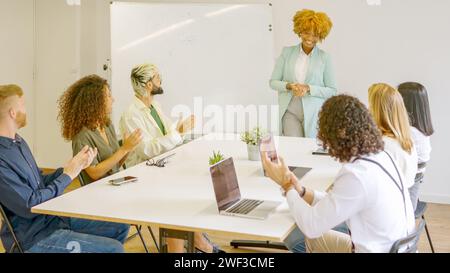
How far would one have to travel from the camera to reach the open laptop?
80.6 inches

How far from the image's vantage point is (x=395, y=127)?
2496 mm

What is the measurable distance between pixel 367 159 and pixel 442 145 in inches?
124

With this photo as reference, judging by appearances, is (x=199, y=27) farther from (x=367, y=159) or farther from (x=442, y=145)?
(x=367, y=159)

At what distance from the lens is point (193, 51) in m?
5.17

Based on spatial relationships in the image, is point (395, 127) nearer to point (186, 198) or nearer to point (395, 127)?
point (395, 127)

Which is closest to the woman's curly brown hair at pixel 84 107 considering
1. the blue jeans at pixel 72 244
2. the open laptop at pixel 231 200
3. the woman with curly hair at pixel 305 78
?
the blue jeans at pixel 72 244

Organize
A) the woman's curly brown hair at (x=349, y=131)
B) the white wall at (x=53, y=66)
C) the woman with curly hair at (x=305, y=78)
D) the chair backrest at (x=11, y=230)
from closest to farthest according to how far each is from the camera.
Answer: the woman's curly brown hair at (x=349, y=131) < the chair backrest at (x=11, y=230) < the woman with curly hair at (x=305, y=78) < the white wall at (x=53, y=66)

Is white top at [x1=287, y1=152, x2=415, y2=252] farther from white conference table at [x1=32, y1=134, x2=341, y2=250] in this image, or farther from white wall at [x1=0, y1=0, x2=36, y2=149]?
white wall at [x1=0, y1=0, x2=36, y2=149]

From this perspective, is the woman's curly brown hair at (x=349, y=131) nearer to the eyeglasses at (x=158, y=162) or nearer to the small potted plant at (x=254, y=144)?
the small potted plant at (x=254, y=144)

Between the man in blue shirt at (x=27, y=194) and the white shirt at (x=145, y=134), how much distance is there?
806 mm

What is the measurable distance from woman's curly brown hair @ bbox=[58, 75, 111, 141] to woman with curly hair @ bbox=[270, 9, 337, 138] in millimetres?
1662

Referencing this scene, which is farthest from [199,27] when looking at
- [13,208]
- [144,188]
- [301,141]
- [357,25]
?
[13,208]

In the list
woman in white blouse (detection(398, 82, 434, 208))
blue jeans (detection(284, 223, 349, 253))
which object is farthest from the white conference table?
woman in white blouse (detection(398, 82, 434, 208))

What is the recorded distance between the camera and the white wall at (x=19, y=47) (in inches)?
207
